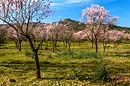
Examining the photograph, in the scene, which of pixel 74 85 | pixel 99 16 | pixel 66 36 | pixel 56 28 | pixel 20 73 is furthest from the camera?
pixel 66 36

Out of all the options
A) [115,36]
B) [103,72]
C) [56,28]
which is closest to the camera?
[103,72]

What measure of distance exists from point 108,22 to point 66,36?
48232mm

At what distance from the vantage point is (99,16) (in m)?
77.4

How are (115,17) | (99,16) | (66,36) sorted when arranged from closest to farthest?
(99,16)
(115,17)
(66,36)

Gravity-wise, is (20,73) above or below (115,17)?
below

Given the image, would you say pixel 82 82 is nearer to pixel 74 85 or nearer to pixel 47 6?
pixel 74 85

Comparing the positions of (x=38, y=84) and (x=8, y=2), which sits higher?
(x=8, y=2)

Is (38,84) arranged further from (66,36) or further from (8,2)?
(66,36)

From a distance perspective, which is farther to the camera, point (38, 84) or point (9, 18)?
point (9, 18)

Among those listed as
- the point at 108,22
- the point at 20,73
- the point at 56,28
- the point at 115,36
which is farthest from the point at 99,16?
the point at 115,36

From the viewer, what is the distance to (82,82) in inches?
981

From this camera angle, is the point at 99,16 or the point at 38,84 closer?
the point at 38,84

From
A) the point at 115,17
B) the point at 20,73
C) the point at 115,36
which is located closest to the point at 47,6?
the point at 20,73

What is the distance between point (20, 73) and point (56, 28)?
75.4m
